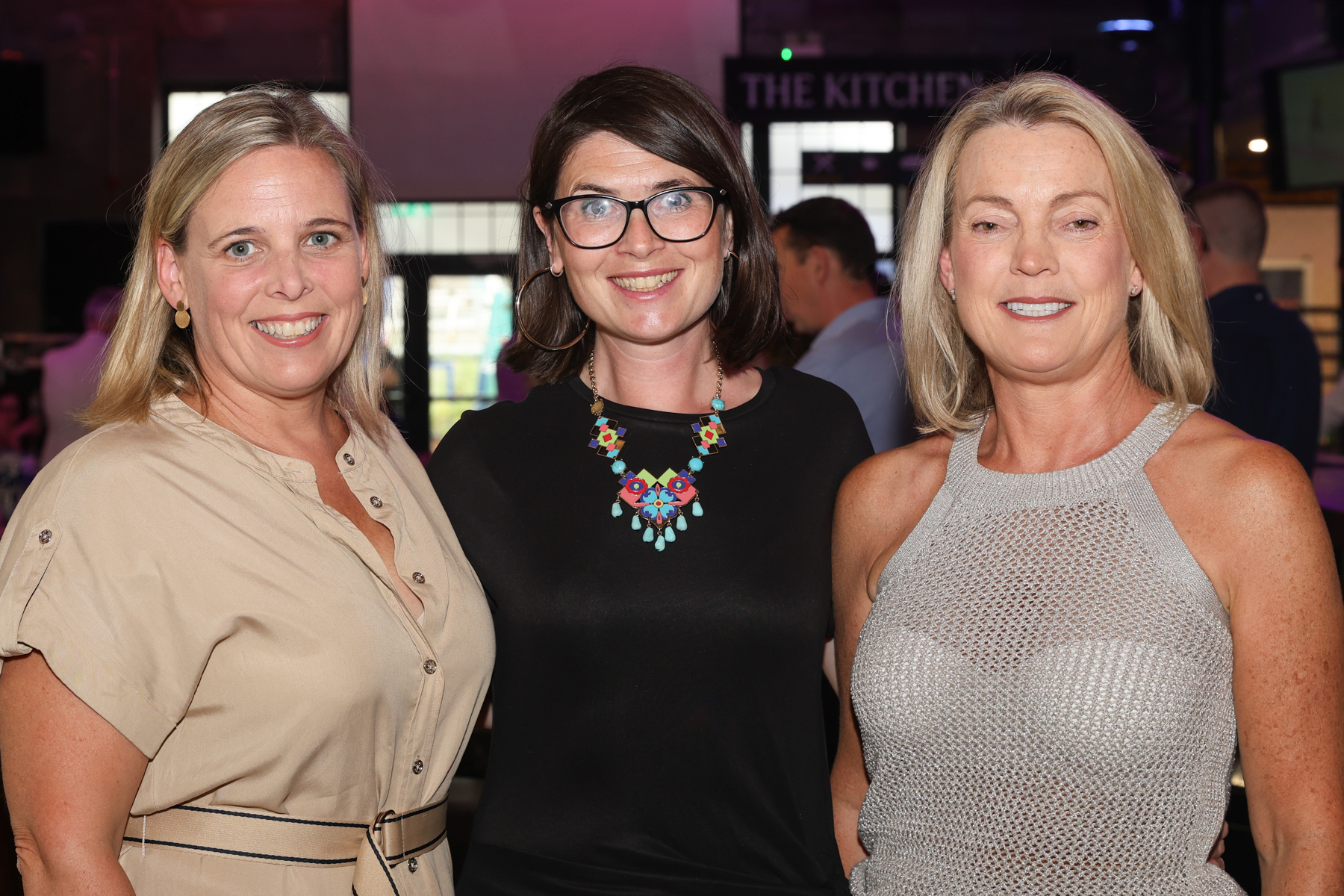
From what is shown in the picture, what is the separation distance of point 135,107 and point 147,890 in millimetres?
10027

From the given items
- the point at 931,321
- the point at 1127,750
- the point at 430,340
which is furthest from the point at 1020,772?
the point at 430,340

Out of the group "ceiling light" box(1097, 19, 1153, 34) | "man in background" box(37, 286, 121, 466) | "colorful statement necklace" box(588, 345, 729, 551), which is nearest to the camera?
"colorful statement necklace" box(588, 345, 729, 551)

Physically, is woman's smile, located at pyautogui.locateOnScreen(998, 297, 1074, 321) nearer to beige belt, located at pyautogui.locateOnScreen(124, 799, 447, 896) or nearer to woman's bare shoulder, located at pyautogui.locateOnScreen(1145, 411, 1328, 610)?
woman's bare shoulder, located at pyautogui.locateOnScreen(1145, 411, 1328, 610)

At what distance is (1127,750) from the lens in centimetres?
163

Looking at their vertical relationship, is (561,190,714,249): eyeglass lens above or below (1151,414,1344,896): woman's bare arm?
above

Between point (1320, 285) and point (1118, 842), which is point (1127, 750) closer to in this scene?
point (1118, 842)

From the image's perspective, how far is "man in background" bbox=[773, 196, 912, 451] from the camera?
4.48 meters

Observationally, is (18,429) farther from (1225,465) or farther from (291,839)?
(1225,465)

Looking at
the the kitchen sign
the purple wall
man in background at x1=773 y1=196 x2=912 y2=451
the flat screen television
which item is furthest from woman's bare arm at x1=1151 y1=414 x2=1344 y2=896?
the purple wall

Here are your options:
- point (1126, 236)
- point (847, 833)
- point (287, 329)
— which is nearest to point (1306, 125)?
point (1126, 236)

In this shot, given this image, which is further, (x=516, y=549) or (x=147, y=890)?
(x=516, y=549)

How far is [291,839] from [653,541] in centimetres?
72

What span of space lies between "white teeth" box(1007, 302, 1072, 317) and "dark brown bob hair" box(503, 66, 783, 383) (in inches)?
23.5

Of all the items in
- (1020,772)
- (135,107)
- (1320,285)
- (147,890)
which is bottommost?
(147,890)
